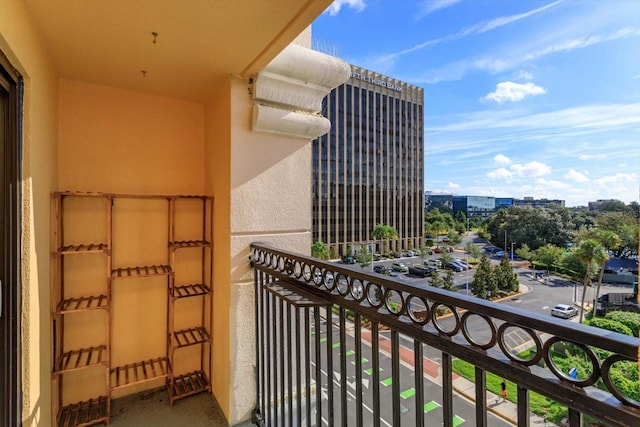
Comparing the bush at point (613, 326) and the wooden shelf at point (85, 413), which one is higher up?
→ the bush at point (613, 326)

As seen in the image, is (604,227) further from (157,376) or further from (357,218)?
(357,218)

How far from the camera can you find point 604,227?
77 cm

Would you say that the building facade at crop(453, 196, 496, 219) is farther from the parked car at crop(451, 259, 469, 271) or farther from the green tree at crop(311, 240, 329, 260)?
the green tree at crop(311, 240, 329, 260)

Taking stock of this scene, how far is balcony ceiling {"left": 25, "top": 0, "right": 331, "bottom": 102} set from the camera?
1.21 meters

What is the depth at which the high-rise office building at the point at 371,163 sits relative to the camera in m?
2.79

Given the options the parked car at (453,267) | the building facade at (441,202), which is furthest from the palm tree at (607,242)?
the building facade at (441,202)

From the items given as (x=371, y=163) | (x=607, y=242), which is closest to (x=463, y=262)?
(x=607, y=242)

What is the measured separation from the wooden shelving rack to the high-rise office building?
111cm

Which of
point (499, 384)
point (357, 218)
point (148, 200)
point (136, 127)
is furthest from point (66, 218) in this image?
point (357, 218)

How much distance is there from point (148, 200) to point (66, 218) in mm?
454

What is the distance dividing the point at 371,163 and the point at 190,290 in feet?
8.61

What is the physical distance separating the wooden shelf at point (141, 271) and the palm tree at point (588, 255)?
208cm

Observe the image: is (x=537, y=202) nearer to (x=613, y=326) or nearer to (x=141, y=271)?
(x=613, y=326)

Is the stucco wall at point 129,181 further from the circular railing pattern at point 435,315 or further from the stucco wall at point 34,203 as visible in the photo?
A: the circular railing pattern at point 435,315
